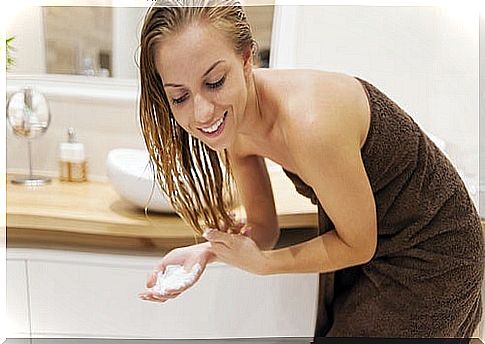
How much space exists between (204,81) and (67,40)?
0.27m

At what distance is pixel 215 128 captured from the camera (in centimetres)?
138

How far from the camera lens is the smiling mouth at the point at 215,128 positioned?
1378 millimetres

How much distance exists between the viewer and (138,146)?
4.63 ft

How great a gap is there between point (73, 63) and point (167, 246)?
38 centimetres

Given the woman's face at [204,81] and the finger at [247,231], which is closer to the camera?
the woman's face at [204,81]

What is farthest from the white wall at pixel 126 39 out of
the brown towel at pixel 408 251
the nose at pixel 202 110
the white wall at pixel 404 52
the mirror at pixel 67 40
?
the brown towel at pixel 408 251

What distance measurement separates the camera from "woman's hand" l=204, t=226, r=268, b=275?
1.43m

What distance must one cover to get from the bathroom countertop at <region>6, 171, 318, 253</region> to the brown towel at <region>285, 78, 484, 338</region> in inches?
1.6

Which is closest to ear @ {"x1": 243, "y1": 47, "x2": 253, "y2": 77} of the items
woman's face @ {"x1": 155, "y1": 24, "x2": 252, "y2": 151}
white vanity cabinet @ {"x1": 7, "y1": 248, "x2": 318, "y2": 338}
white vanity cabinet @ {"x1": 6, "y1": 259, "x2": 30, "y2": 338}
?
woman's face @ {"x1": 155, "y1": 24, "x2": 252, "y2": 151}

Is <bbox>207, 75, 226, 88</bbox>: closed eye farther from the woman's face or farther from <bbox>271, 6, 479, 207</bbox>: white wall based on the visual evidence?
<bbox>271, 6, 479, 207</bbox>: white wall

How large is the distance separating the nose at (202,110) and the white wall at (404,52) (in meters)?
0.15

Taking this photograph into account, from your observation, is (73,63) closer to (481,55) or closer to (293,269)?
Result: (293,269)

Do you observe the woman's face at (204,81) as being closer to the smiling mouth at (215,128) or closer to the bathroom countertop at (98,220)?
the smiling mouth at (215,128)

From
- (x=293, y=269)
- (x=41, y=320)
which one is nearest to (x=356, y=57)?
(x=293, y=269)
